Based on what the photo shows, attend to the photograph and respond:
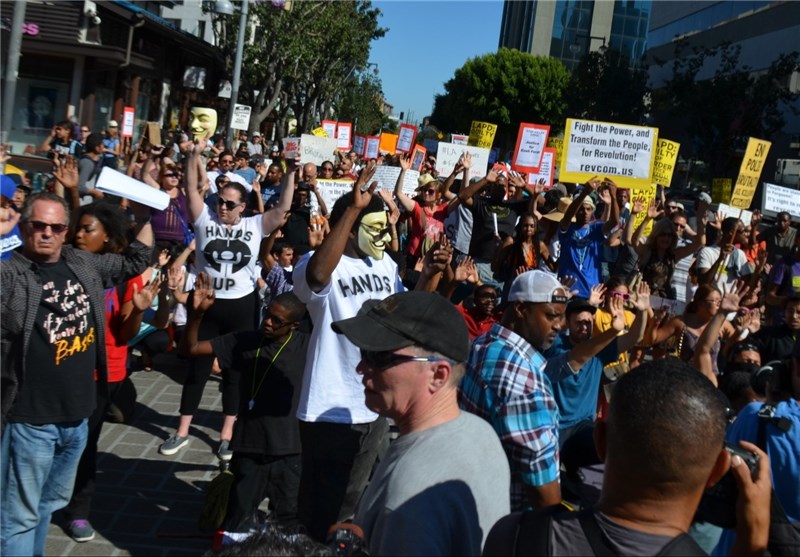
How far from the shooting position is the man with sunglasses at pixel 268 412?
495cm

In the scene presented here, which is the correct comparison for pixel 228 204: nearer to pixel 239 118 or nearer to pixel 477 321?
pixel 477 321

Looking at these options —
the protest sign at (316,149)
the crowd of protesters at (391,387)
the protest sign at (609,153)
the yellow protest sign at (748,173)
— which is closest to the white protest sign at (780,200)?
the yellow protest sign at (748,173)

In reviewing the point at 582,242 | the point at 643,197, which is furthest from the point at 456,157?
the point at 582,242

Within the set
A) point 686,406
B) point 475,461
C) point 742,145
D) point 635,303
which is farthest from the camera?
point 742,145

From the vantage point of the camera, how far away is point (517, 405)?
3182 mm

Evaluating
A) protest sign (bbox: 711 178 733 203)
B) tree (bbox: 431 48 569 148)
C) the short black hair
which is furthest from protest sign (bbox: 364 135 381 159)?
tree (bbox: 431 48 569 148)

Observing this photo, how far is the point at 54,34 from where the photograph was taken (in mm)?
25984

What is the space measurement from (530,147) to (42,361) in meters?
11.6

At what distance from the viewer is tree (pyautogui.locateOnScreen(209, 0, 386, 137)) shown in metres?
35.7

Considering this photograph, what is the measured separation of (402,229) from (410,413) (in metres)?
9.79

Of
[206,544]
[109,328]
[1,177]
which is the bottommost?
[206,544]

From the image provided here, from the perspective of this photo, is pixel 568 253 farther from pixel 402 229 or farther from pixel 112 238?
pixel 112 238

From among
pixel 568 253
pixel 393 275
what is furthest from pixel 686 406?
pixel 568 253

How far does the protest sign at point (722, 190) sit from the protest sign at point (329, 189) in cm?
631
